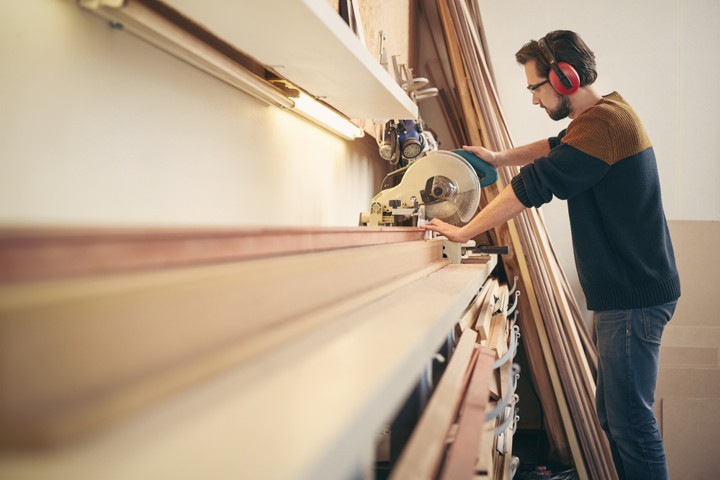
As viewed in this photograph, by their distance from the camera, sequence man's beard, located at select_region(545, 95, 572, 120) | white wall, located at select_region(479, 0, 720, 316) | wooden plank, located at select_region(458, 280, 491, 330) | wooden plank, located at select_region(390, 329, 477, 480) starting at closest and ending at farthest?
wooden plank, located at select_region(390, 329, 477, 480), wooden plank, located at select_region(458, 280, 491, 330), man's beard, located at select_region(545, 95, 572, 120), white wall, located at select_region(479, 0, 720, 316)

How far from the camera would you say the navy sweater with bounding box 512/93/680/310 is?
2.04m

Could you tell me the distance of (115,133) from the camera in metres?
1.20

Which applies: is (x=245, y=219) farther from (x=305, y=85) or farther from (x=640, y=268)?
(x=640, y=268)

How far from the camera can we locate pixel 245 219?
5.89 ft

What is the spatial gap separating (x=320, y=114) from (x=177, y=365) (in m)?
1.75

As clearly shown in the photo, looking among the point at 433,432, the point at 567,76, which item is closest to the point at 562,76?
the point at 567,76

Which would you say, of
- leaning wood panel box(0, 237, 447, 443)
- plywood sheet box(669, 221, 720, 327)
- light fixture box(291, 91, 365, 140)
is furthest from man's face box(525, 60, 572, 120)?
plywood sheet box(669, 221, 720, 327)

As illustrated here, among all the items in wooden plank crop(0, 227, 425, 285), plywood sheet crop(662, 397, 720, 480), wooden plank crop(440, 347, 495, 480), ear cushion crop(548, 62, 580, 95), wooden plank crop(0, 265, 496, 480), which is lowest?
plywood sheet crop(662, 397, 720, 480)

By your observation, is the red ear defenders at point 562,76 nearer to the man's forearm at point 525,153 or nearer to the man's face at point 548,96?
the man's face at point 548,96

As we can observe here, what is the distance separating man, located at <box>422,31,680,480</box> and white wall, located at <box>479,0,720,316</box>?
6.90 ft

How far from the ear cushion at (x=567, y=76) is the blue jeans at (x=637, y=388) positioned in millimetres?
914

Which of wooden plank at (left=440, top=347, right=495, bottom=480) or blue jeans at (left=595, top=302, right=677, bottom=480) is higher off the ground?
wooden plank at (left=440, top=347, right=495, bottom=480)

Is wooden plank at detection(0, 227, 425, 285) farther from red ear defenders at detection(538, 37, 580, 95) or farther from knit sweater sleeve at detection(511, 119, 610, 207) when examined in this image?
red ear defenders at detection(538, 37, 580, 95)

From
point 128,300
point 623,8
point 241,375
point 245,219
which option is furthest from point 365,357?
point 623,8
